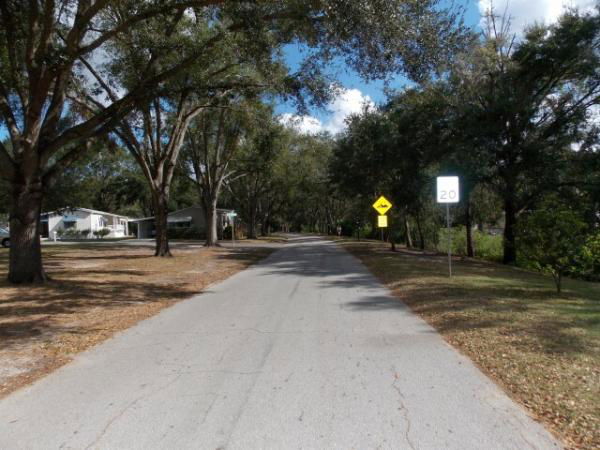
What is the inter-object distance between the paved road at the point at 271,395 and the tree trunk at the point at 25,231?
254 inches

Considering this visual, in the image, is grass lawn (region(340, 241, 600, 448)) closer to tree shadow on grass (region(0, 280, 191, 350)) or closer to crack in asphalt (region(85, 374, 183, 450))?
crack in asphalt (region(85, 374, 183, 450))

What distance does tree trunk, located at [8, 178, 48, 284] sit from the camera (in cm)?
1124

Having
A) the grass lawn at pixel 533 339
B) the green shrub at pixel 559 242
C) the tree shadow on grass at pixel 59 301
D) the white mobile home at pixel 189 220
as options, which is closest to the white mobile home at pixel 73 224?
the white mobile home at pixel 189 220

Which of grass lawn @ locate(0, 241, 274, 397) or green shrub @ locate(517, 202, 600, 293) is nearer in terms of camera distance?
grass lawn @ locate(0, 241, 274, 397)

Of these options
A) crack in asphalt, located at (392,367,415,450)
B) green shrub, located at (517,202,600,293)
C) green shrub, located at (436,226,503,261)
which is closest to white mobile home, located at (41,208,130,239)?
green shrub, located at (436,226,503,261)

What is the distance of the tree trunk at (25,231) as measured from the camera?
36.9 ft

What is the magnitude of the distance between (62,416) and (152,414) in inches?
29.8

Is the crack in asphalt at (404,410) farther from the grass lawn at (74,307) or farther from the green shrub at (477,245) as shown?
the green shrub at (477,245)

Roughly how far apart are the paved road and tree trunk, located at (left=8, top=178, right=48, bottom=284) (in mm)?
6443

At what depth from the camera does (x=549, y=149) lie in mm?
17734

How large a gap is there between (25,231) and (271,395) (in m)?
10.2

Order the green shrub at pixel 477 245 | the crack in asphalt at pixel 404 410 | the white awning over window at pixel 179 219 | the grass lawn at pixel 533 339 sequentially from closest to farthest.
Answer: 1. the crack in asphalt at pixel 404 410
2. the grass lawn at pixel 533 339
3. the green shrub at pixel 477 245
4. the white awning over window at pixel 179 219

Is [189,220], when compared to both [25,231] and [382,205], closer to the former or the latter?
[382,205]

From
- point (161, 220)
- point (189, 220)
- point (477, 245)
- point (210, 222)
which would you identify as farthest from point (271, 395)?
point (189, 220)
